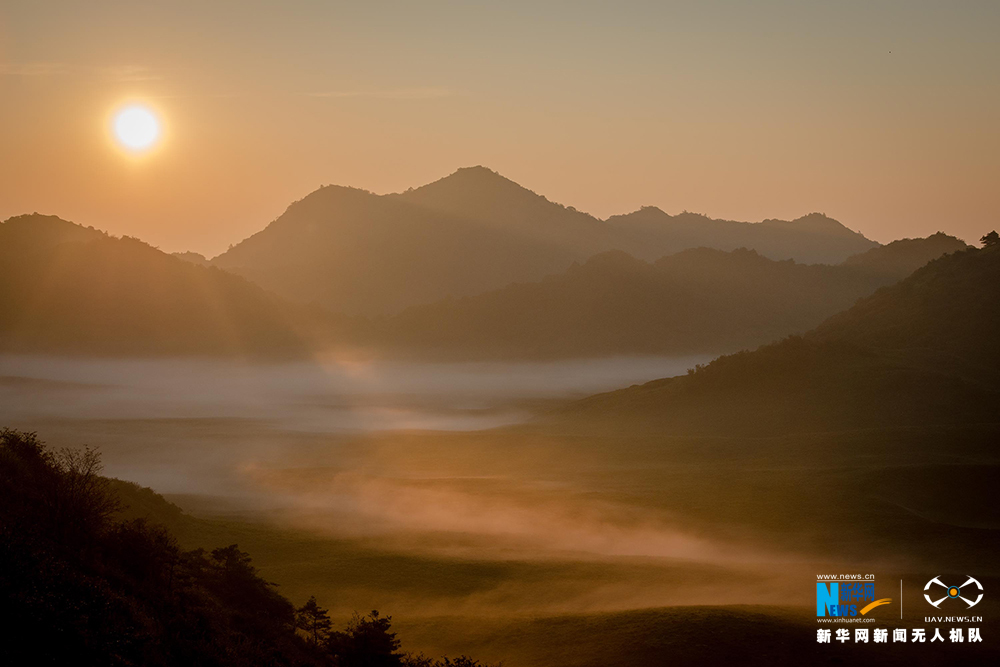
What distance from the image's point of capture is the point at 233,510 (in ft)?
236

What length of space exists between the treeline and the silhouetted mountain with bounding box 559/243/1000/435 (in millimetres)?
89200

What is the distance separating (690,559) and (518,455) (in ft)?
181

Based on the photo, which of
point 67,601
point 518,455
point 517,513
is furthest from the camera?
point 518,455

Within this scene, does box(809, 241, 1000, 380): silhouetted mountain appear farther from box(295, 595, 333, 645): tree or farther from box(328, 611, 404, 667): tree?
box(328, 611, 404, 667): tree

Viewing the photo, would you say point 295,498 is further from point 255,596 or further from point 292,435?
point 292,435

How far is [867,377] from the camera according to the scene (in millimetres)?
121375

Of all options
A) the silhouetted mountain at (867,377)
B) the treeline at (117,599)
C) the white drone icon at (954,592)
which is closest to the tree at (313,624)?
the treeline at (117,599)

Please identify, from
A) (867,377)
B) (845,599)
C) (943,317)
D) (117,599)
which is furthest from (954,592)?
(943,317)

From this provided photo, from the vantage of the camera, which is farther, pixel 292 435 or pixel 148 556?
pixel 292 435

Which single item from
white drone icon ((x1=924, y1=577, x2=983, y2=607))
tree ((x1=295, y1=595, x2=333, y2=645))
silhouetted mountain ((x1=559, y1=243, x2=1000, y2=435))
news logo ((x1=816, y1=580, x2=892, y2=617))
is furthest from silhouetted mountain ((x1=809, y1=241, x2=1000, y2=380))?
tree ((x1=295, y1=595, x2=333, y2=645))

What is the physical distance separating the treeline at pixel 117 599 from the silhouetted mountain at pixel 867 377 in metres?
89.2

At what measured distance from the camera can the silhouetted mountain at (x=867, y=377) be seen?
369 ft

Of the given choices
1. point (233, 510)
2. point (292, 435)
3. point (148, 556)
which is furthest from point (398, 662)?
point (292, 435)

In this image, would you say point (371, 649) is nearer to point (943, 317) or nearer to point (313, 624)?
point (313, 624)
